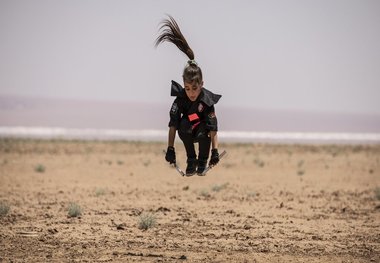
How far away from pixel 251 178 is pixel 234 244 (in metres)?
15.6

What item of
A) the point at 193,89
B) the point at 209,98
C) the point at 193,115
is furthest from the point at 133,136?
the point at 193,89

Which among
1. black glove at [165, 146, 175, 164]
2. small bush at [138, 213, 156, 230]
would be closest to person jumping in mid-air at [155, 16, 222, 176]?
black glove at [165, 146, 175, 164]

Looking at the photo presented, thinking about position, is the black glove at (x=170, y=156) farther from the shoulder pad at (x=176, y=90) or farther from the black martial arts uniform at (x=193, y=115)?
the shoulder pad at (x=176, y=90)

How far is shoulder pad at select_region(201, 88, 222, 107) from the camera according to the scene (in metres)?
7.96

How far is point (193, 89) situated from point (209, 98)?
321 mm

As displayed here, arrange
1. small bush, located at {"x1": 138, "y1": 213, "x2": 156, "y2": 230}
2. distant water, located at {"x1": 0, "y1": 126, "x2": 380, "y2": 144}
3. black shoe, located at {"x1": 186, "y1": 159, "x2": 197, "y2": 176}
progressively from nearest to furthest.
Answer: black shoe, located at {"x1": 186, "y1": 159, "x2": 197, "y2": 176}, small bush, located at {"x1": 138, "y1": 213, "x2": 156, "y2": 230}, distant water, located at {"x1": 0, "y1": 126, "x2": 380, "y2": 144}

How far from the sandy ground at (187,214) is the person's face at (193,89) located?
323cm

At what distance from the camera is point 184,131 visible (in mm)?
8188

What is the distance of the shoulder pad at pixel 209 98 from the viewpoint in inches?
313

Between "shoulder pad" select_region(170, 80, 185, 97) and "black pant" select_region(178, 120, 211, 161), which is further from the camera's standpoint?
"black pant" select_region(178, 120, 211, 161)

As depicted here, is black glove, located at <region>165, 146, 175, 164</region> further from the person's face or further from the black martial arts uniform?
the person's face

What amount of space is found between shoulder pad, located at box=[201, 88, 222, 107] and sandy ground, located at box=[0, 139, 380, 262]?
10.3ft

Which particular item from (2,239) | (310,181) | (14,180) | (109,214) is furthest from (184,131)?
(310,181)

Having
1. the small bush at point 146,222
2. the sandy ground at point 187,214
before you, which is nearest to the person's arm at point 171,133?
the sandy ground at point 187,214
